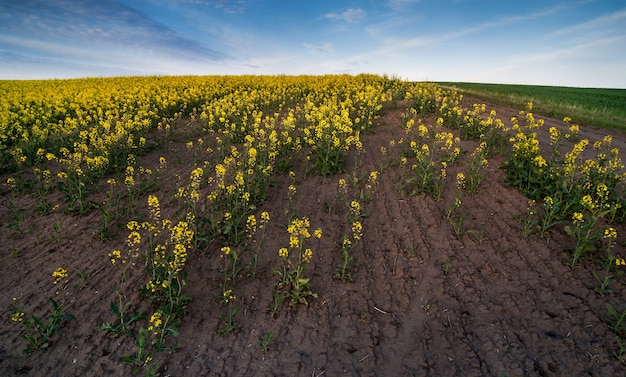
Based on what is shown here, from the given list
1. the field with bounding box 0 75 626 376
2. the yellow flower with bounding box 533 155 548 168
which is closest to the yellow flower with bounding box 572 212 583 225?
the field with bounding box 0 75 626 376

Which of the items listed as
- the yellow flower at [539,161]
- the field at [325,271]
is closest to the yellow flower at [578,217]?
the field at [325,271]

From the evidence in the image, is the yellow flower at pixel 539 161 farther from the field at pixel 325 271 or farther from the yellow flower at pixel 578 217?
the yellow flower at pixel 578 217

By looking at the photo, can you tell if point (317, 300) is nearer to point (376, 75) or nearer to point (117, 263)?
point (117, 263)

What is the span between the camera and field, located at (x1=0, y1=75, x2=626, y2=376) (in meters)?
4.45

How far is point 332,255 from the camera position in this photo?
6164 millimetres

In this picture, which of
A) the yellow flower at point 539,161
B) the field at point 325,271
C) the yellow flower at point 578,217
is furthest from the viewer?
the yellow flower at point 539,161

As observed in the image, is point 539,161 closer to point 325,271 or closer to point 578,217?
point 578,217

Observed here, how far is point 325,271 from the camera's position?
5.81 m

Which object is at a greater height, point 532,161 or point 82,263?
point 532,161

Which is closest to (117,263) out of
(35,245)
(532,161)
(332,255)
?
(35,245)

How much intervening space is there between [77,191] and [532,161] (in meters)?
10.3

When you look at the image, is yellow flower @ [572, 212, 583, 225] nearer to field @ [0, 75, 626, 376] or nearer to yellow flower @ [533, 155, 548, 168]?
field @ [0, 75, 626, 376]

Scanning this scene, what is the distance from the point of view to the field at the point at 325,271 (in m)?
4.45

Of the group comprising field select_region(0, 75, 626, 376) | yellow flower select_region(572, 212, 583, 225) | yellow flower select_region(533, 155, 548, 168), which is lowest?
field select_region(0, 75, 626, 376)
